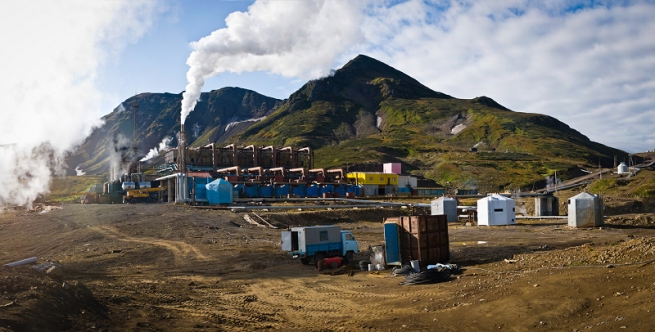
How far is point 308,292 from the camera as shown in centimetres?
1856

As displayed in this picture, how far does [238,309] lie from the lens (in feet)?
51.9

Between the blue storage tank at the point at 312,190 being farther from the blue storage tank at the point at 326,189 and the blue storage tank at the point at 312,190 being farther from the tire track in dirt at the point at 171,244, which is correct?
the tire track in dirt at the point at 171,244

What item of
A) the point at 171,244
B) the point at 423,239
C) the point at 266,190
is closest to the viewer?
the point at 423,239

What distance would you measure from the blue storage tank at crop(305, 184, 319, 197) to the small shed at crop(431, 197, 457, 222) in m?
32.2

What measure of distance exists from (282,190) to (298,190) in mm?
2996

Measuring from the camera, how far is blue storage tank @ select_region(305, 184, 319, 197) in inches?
3221

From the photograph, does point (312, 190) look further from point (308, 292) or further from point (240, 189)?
point (308, 292)

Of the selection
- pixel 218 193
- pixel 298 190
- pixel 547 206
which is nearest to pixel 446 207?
pixel 547 206

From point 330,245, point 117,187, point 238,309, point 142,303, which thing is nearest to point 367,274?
point 330,245

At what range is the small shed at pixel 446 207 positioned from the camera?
51.4m

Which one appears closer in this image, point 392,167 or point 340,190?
point 340,190

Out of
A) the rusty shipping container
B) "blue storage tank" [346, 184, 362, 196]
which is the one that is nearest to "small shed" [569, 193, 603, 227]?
the rusty shipping container

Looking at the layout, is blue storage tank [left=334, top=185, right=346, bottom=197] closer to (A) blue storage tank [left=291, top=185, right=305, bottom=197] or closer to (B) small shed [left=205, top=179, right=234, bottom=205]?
(A) blue storage tank [left=291, top=185, right=305, bottom=197]

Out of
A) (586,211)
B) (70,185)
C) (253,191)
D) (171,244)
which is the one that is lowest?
(171,244)
